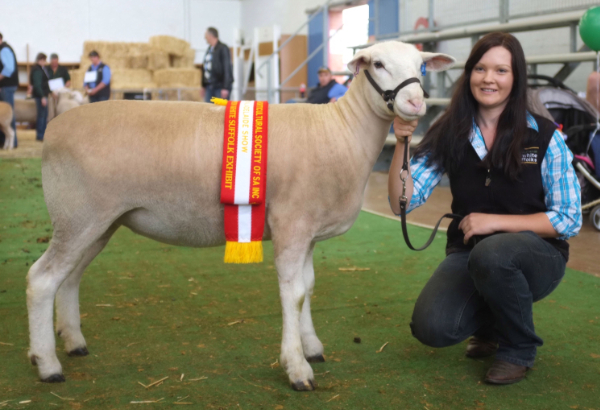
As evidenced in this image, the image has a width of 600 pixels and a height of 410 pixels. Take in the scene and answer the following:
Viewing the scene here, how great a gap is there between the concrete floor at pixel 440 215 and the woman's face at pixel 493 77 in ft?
6.13

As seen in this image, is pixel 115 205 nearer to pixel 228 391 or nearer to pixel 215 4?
pixel 228 391

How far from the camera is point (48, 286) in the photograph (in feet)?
7.25

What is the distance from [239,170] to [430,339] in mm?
958

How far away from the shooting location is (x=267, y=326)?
279cm

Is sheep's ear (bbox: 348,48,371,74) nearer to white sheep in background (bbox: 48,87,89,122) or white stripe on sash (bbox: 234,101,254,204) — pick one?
white stripe on sash (bbox: 234,101,254,204)

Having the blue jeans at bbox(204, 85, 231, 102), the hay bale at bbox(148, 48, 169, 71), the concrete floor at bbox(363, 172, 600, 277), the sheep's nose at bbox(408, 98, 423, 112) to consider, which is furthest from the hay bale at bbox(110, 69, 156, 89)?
the sheep's nose at bbox(408, 98, 423, 112)

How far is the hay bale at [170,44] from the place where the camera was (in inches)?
659

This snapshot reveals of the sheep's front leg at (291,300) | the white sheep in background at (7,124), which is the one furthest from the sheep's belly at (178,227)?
the white sheep in background at (7,124)

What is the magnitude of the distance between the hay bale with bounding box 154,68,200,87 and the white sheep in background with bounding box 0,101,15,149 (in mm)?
6057

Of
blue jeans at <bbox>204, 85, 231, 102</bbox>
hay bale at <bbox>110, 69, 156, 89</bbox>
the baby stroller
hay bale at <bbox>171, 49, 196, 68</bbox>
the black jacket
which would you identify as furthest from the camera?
hay bale at <bbox>171, 49, 196, 68</bbox>

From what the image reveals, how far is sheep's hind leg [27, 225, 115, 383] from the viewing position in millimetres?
2211

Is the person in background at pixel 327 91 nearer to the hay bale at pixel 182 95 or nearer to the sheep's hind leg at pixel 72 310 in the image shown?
the sheep's hind leg at pixel 72 310

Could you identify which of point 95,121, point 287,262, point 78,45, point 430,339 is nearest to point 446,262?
point 430,339

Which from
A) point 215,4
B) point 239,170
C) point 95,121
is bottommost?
point 239,170
